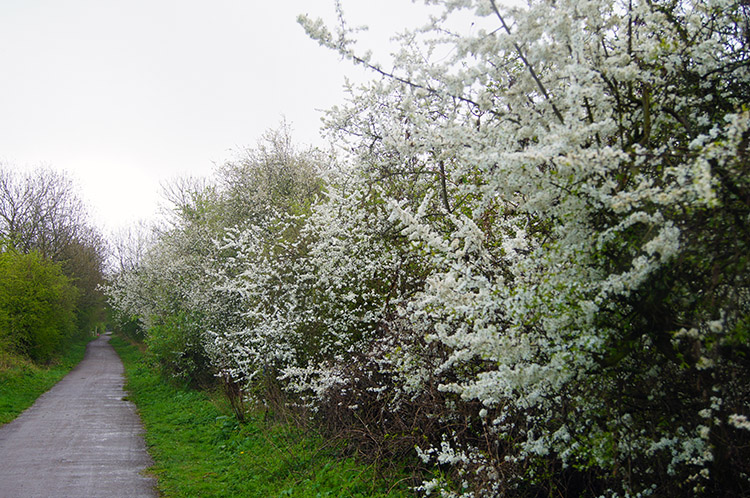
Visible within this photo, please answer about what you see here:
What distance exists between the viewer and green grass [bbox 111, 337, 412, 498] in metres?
6.96

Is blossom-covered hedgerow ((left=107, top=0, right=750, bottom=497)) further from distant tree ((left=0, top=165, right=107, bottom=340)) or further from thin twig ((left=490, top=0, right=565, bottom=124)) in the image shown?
distant tree ((left=0, top=165, right=107, bottom=340))

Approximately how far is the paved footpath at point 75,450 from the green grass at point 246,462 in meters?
0.42

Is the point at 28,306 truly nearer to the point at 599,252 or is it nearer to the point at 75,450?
the point at 75,450

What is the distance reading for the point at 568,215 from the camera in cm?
376

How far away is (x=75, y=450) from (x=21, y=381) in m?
11.2

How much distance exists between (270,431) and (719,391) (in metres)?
7.97

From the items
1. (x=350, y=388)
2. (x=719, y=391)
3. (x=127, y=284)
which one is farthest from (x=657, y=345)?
(x=127, y=284)

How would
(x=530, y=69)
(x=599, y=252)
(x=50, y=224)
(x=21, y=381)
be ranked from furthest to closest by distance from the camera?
(x=50, y=224), (x=21, y=381), (x=530, y=69), (x=599, y=252)

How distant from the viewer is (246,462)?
8594 mm

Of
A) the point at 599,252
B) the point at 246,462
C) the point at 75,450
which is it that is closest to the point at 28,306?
the point at 75,450

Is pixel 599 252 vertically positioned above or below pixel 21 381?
above

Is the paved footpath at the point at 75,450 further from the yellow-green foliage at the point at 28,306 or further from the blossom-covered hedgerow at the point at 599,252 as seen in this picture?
the yellow-green foliage at the point at 28,306

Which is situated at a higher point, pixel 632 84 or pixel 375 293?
pixel 632 84

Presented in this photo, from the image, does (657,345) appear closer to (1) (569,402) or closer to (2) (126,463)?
(1) (569,402)
